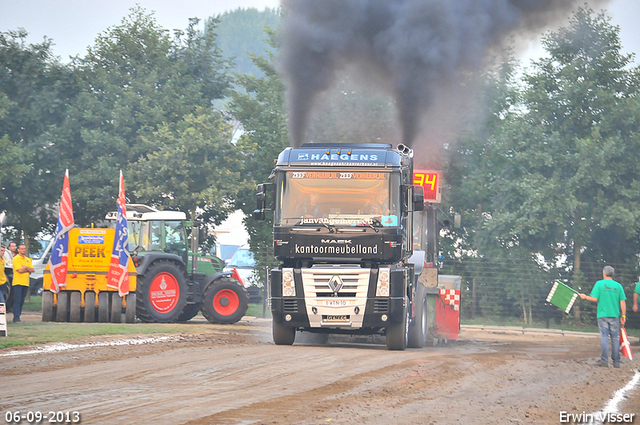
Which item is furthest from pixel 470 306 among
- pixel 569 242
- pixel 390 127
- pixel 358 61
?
pixel 358 61

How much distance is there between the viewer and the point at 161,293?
20.9 metres

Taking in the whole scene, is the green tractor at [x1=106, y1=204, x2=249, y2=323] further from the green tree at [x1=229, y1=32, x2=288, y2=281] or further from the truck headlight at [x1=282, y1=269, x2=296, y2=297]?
the green tree at [x1=229, y1=32, x2=288, y2=281]

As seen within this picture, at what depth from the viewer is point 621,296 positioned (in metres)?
14.4

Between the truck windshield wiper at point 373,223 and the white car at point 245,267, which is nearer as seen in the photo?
the truck windshield wiper at point 373,223

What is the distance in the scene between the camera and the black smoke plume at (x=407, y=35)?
21219mm

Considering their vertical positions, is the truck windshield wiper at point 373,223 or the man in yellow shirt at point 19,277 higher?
the truck windshield wiper at point 373,223

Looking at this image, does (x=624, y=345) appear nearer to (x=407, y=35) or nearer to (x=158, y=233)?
(x=407, y=35)

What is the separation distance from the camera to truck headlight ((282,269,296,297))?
47.3 ft

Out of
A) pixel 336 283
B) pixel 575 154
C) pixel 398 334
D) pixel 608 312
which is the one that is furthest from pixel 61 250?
pixel 575 154

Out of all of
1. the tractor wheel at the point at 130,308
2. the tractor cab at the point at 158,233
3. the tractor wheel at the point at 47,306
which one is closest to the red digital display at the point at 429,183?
the tractor cab at the point at 158,233

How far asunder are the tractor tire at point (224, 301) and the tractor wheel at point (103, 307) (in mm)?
2816

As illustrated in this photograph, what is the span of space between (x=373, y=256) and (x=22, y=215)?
1915 centimetres

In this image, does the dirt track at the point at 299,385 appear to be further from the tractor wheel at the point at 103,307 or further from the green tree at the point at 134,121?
the green tree at the point at 134,121

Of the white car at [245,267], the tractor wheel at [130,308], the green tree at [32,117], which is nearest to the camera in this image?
the tractor wheel at [130,308]
